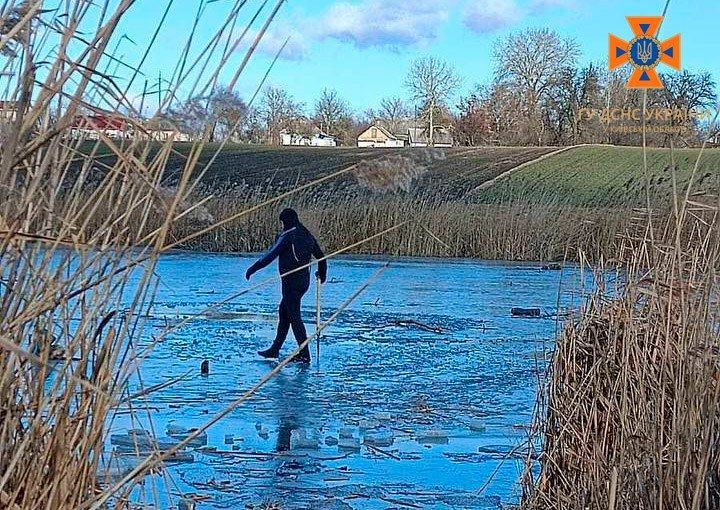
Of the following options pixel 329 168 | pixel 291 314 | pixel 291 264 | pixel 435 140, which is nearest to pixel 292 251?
pixel 291 264

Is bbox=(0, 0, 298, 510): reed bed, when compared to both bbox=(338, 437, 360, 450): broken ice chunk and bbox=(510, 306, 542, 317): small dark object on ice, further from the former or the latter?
bbox=(510, 306, 542, 317): small dark object on ice

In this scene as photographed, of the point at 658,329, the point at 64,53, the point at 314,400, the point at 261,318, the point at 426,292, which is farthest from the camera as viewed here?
the point at 426,292

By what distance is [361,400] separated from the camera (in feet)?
26.9

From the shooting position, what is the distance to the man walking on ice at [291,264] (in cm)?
955

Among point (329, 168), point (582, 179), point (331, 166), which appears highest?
point (582, 179)

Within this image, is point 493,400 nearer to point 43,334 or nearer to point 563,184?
point 43,334

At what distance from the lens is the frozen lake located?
5.74m

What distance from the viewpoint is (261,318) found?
13.1 m

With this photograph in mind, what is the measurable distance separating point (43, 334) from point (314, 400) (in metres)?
5.97

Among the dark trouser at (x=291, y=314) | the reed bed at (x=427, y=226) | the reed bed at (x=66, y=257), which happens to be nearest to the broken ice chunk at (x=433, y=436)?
the dark trouser at (x=291, y=314)

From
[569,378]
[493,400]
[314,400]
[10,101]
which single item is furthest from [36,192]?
→ [493,400]

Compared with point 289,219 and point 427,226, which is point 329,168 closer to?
point 427,226

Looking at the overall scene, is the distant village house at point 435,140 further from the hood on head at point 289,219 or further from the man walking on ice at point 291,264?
the hood on head at point 289,219

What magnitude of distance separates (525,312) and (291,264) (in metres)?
5.05
